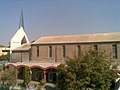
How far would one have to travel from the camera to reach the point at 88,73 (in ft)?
75.3

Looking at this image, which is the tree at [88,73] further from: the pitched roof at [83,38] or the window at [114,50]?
the pitched roof at [83,38]

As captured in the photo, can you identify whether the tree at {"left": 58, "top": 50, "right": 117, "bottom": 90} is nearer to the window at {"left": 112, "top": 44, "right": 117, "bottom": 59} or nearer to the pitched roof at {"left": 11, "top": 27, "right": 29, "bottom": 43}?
the window at {"left": 112, "top": 44, "right": 117, "bottom": 59}

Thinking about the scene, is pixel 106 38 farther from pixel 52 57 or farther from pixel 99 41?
pixel 52 57

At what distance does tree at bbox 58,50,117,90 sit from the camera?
22891 millimetres

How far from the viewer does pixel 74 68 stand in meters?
24.2

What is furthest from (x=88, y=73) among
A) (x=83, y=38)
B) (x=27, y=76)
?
(x=83, y=38)

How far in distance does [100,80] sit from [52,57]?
23.3 m

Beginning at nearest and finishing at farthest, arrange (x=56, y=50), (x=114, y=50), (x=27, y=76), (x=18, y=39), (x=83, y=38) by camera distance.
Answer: (x=27, y=76), (x=114, y=50), (x=83, y=38), (x=56, y=50), (x=18, y=39)

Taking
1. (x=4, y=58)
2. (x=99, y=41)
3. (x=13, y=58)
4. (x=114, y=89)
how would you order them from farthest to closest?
(x=4, y=58) → (x=13, y=58) → (x=99, y=41) → (x=114, y=89)

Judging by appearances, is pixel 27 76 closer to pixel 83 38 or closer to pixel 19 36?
pixel 83 38

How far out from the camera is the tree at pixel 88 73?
2289 centimetres

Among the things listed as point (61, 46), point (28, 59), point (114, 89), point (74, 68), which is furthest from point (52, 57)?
point (74, 68)

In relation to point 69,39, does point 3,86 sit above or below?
below

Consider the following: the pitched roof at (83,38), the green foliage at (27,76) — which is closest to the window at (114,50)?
the pitched roof at (83,38)
